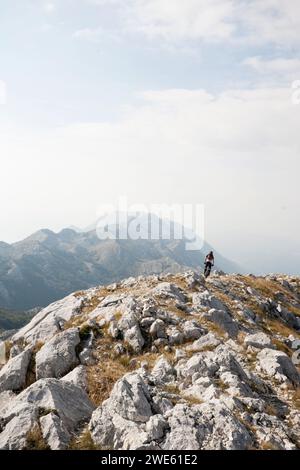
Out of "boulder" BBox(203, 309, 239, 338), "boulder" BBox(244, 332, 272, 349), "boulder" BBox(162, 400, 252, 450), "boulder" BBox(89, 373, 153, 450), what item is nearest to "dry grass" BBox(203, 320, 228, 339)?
"boulder" BBox(203, 309, 239, 338)

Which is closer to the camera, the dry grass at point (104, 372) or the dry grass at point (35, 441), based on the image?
the dry grass at point (35, 441)

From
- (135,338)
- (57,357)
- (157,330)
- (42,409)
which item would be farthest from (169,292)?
(42,409)

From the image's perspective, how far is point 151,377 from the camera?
741 inches

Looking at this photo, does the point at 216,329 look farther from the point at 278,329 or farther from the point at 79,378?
the point at 79,378

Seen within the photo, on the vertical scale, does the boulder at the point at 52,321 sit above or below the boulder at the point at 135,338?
below

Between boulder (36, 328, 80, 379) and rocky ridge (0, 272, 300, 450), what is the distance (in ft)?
0.19

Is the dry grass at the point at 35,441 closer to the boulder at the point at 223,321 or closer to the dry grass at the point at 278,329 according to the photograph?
the boulder at the point at 223,321

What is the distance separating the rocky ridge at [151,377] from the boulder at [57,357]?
6cm

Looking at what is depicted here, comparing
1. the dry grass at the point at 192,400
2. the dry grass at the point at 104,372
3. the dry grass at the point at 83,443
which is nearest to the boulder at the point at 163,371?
the dry grass at the point at 104,372

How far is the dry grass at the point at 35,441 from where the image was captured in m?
13.4

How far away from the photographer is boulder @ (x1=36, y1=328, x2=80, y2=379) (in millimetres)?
21205

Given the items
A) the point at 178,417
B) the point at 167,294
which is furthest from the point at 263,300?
the point at 178,417

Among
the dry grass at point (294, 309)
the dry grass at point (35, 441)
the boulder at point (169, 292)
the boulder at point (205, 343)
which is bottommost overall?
the dry grass at point (294, 309)

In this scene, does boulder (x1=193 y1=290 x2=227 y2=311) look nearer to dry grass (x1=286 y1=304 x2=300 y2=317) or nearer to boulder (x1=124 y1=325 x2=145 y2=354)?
boulder (x1=124 y1=325 x2=145 y2=354)
